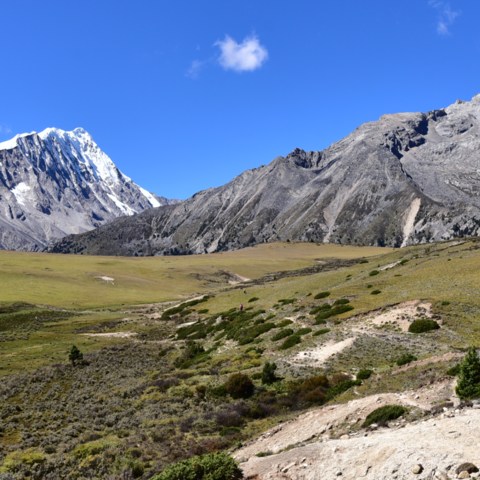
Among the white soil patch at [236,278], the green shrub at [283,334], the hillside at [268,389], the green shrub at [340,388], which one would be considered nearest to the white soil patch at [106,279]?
the white soil patch at [236,278]

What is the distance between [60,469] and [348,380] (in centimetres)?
1685

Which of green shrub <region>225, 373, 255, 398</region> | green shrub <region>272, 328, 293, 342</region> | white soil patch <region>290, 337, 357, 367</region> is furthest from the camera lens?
green shrub <region>272, 328, 293, 342</region>

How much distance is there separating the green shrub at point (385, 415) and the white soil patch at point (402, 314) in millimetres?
21041

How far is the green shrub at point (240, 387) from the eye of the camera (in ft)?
97.7

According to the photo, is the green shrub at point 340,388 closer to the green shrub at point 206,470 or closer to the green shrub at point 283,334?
the green shrub at point 206,470

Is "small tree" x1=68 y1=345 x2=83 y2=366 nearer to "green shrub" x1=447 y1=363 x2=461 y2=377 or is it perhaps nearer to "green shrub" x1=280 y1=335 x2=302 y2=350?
"green shrub" x1=280 y1=335 x2=302 y2=350

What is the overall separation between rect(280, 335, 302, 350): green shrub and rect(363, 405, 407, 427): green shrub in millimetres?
21542

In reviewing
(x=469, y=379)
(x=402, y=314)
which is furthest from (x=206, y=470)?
(x=402, y=314)

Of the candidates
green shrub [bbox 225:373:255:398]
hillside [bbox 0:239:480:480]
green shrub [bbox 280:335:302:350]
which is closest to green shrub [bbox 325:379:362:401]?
hillside [bbox 0:239:480:480]

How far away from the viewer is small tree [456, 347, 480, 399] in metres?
17.8

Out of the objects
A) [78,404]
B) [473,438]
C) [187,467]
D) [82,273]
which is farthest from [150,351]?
[82,273]

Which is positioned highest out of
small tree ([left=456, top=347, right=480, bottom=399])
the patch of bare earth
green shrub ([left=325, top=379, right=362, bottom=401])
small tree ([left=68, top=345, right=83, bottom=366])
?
small tree ([left=68, top=345, right=83, bottom=366])

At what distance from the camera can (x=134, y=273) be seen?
164m

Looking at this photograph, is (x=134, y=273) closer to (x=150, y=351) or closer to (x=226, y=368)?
(x=150, y=351)
